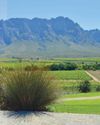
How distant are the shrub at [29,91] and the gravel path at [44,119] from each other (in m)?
0.80

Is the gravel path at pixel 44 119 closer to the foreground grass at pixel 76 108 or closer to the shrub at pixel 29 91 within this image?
the shrub at pixel 29 91

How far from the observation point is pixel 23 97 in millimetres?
12172

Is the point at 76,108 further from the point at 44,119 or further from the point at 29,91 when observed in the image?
the point at 44,119

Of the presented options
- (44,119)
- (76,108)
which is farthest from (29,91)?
(76,108)

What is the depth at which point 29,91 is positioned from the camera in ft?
40.0

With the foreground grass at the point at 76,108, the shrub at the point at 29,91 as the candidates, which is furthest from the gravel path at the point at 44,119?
the foreground grass at the point at 76,108

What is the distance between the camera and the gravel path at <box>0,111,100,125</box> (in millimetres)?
10477

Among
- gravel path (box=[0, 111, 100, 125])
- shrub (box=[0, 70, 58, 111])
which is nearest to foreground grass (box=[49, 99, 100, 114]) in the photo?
shrub (box=[0, 70, 58, 111])

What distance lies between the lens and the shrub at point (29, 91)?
40.0ft

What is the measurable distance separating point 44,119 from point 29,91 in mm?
1564

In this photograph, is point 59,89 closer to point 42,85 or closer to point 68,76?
point 42,85

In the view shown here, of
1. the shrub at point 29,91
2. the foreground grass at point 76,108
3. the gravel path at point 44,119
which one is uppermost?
the shrub at point 29,91

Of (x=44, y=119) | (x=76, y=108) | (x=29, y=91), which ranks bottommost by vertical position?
(x=76, y=108)

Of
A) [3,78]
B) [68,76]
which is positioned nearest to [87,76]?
[68,76]
